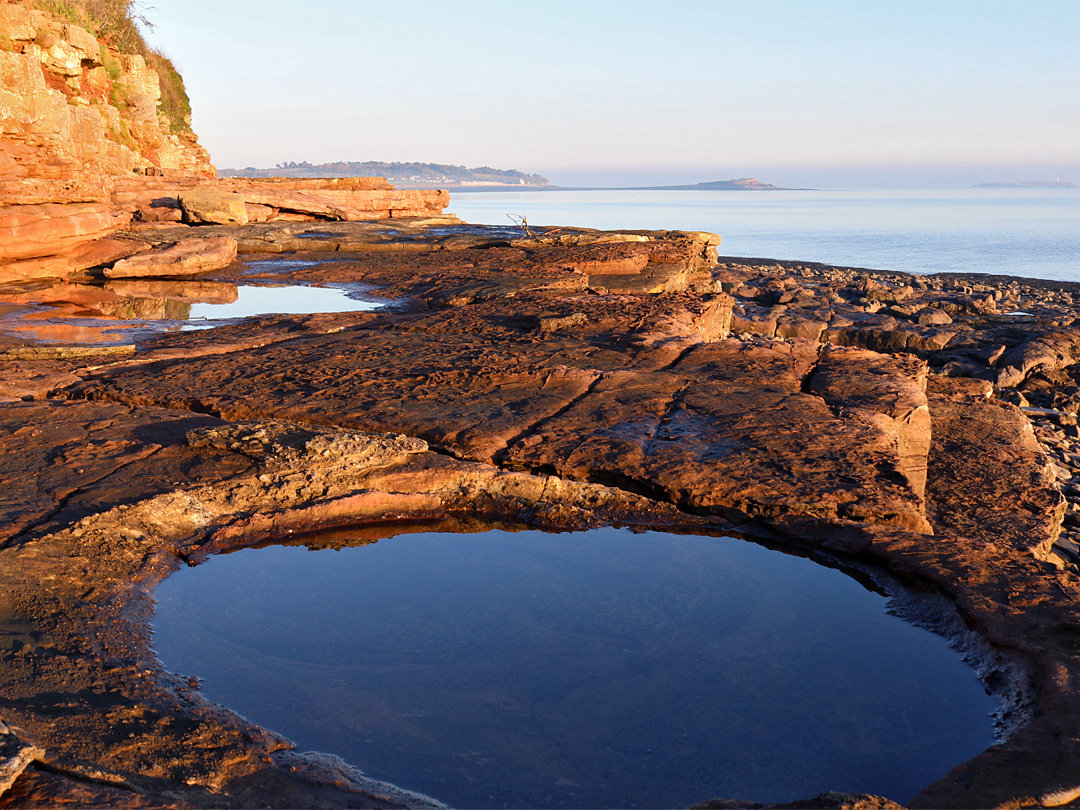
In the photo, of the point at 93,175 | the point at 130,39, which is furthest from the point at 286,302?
the point at 130,39

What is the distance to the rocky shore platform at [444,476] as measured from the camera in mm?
2367

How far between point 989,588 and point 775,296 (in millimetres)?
18101

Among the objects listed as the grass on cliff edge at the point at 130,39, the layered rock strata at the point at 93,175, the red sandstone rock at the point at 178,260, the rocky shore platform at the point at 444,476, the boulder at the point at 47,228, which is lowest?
the rocky shore platform at the point at 444,476

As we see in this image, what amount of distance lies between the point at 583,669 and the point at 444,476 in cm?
157

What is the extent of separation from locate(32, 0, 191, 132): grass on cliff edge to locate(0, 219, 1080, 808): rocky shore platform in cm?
1608

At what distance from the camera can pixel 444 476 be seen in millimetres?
4316

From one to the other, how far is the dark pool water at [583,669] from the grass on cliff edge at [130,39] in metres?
20.3

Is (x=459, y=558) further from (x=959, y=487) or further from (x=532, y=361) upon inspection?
(x=959, y=487)

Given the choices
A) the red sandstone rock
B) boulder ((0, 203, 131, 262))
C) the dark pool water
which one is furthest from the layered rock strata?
the dark pool water

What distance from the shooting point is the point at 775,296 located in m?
20.6

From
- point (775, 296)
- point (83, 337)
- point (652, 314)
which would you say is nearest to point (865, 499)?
point (652, 314)

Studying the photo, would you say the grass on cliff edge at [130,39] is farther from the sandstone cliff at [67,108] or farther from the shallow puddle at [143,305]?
the shallow puddle at [143,305]

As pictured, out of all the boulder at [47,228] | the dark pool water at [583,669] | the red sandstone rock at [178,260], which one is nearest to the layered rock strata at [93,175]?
the boulder at [47,228]

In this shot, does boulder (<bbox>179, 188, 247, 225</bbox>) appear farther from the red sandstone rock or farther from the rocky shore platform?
the rocky shore platform
